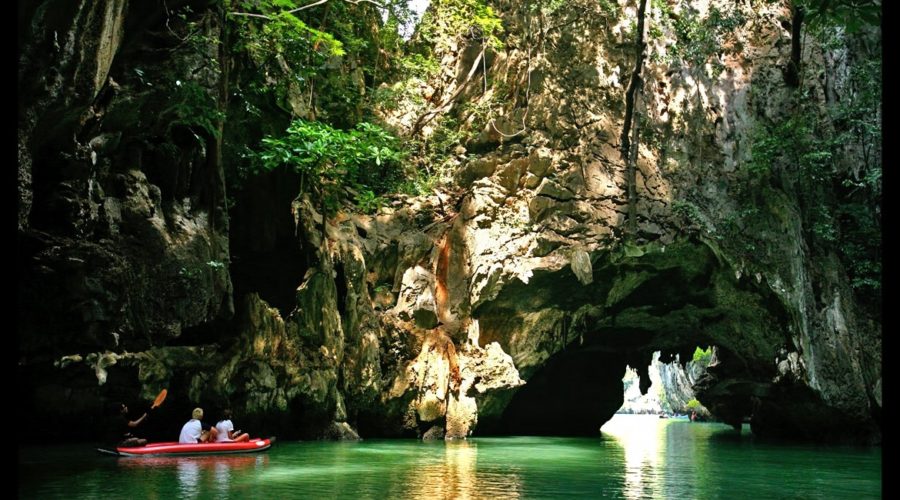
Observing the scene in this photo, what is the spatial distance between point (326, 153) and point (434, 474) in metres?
6.51

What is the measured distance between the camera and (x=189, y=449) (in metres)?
10.8

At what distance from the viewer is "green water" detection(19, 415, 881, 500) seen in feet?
24.5

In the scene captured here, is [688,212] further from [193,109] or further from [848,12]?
[848,12]

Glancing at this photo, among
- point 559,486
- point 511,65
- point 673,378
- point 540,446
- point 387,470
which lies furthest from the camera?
point 673,378

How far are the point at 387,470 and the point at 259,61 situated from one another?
7822 millimetres

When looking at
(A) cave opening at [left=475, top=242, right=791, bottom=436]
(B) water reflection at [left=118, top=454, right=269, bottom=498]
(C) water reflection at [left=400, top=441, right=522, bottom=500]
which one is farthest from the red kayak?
(A) cave opening at [left=475, top=242, right=791, bottom=436]

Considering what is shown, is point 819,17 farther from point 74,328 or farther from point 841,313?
point 841,313

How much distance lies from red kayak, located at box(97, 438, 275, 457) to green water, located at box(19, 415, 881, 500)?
0.15 m

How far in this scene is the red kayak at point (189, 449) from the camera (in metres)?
10.3

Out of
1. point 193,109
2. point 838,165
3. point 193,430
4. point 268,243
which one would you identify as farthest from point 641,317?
point 193,109

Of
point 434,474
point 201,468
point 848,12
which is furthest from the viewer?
point 201,468

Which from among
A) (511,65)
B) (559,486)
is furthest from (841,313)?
(559,486)

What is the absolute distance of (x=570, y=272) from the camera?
1669cm

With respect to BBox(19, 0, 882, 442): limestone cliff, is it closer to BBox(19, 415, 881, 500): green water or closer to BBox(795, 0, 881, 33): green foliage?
BBox(19, 415, 881, 500): green water
